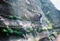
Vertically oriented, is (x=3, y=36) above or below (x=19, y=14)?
below

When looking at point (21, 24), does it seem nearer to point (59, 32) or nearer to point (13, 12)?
point (13, 12)

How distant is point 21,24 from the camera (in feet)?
34.8

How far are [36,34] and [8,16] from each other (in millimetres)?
3430

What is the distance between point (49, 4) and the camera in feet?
65.0

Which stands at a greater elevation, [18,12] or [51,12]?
[51,12]

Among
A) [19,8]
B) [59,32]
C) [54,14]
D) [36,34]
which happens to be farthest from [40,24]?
[54,14]

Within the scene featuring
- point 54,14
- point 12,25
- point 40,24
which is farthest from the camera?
point 54,14

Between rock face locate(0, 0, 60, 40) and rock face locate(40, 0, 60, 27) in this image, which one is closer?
rock face locate(0, 0, 60, 40)

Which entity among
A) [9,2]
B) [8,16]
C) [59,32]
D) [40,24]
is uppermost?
[9,2]

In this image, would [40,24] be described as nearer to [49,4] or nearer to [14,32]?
[14,32]

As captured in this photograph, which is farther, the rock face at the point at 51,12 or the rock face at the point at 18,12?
the rock face at the point at 51,12

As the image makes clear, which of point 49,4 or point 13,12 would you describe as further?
point 49,4

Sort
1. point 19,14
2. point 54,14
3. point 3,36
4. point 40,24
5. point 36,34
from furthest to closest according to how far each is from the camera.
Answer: point 54,14 → point 40,24 → point 36,34 → point 19,14 → point 3,36

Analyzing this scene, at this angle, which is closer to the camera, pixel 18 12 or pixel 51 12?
pixel 18 12
